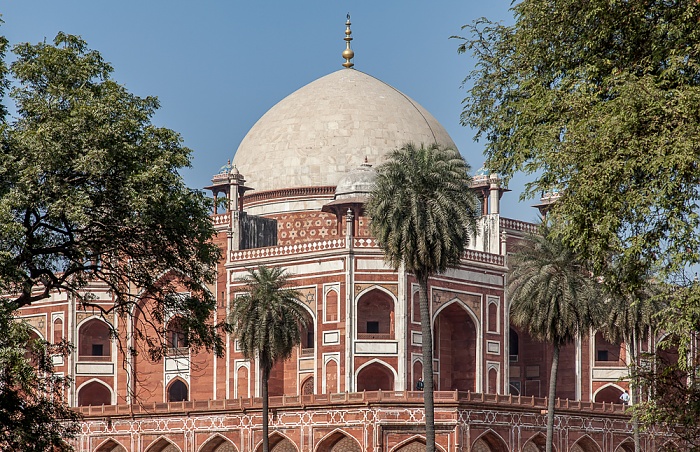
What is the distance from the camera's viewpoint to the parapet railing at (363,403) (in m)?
49.3

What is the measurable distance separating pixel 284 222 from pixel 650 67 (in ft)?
155

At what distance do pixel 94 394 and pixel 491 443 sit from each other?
22033 mm

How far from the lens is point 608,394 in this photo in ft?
212

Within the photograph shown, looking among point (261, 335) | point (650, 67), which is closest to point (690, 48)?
point (650, 67)

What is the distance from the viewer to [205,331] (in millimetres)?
23453

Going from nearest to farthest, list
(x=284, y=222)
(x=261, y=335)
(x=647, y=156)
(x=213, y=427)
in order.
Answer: (x=647, y=156) → (x=261, y=335) → (x=213, y=427) → (x=284, y=222)

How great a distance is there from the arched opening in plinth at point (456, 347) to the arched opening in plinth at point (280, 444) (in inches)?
389

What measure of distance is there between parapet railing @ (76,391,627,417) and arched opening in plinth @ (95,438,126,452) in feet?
3.79

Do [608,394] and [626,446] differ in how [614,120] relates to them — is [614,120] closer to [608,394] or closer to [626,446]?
[626,446]

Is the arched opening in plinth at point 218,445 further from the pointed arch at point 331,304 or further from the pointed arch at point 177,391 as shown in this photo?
the pointed arch at point 177,391

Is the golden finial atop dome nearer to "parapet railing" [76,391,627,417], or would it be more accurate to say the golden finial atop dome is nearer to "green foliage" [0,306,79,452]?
"parapet railing" [76,391,627,417]

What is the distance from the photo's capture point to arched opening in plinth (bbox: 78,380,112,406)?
62875mm

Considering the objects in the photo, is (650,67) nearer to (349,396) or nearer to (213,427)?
(349,396)

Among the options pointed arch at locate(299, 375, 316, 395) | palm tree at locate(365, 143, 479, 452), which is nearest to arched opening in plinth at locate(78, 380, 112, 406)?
pointed arch at locate(299, 375, 316, 395)
